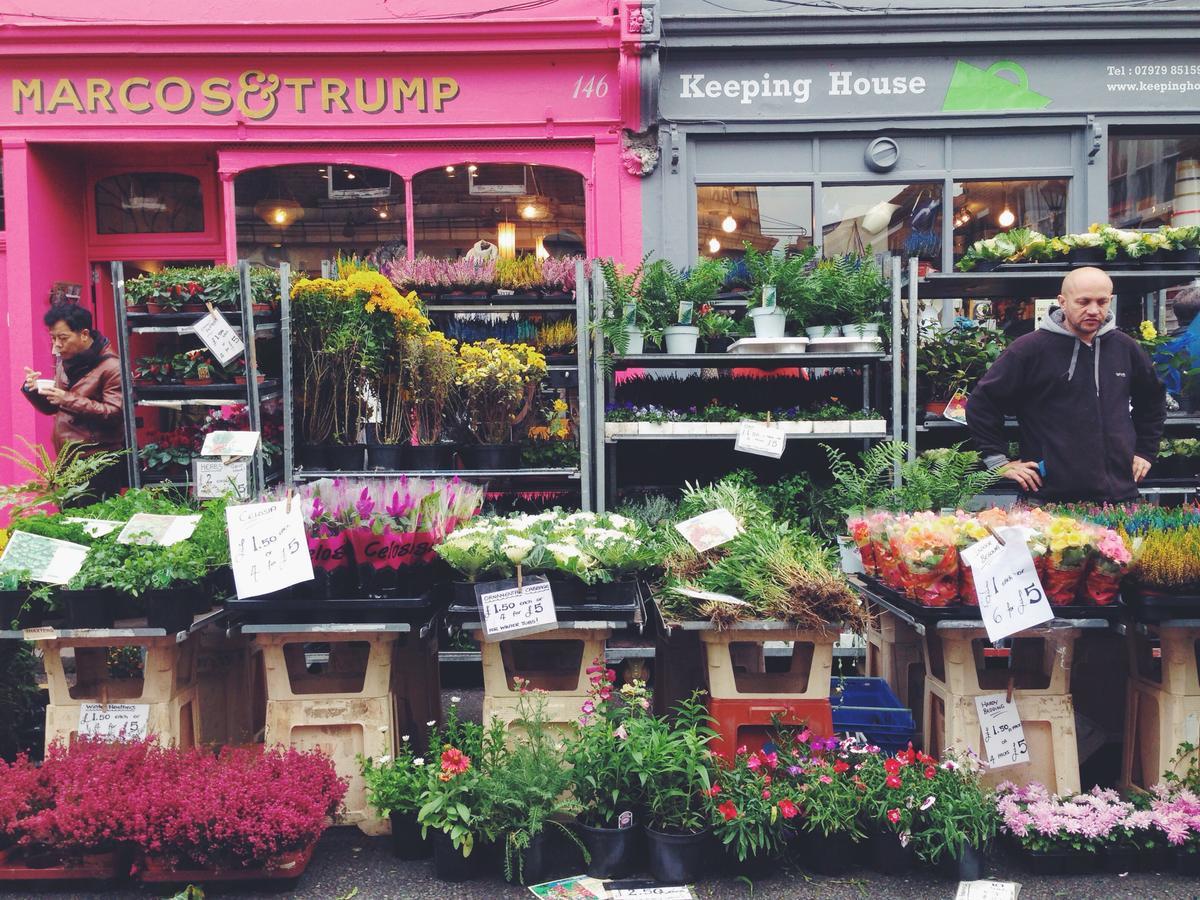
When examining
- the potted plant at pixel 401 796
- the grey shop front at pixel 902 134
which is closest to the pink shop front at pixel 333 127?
the grey shop front at pixel 902 134

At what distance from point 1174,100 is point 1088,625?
6.90 m

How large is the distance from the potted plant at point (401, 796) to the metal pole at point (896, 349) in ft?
12.1

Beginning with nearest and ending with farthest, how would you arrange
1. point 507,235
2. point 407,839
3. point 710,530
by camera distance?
point 407,839 < point 710,530 < point 507,235

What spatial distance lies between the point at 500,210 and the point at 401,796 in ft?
20.9

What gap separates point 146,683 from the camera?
3902mm

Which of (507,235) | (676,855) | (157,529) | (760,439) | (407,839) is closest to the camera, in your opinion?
(676,855)

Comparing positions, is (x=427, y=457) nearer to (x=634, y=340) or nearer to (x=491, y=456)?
(x=491, y=456)

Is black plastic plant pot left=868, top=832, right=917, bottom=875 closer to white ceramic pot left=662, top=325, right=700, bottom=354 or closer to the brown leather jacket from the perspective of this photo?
white ceramic pot left=662, top=325, right=700, bottom=354

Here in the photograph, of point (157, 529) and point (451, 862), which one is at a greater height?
point (157, 529)

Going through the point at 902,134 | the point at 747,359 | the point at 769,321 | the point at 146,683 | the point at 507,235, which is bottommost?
the point at 146,683

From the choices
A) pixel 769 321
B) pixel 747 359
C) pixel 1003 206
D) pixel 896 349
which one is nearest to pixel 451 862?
pixel 747 359

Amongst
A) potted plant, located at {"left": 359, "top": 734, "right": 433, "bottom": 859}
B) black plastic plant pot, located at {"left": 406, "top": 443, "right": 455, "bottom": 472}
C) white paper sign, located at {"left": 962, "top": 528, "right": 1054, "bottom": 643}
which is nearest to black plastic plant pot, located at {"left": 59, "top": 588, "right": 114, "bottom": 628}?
potted plant, located at {"left": 359, "top": 734, "right": 433, "bottom": 859}

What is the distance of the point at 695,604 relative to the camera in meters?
4.02

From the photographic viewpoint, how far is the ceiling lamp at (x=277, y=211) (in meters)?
8.76
